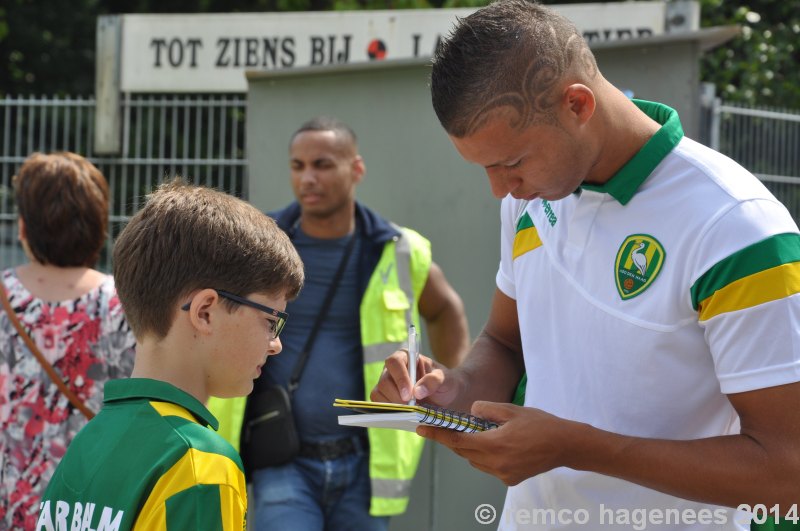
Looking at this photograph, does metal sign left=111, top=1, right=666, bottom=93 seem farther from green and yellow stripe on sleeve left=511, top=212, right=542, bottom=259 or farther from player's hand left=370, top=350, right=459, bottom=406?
player's hand left=370, top=350, right=459, bottom=406

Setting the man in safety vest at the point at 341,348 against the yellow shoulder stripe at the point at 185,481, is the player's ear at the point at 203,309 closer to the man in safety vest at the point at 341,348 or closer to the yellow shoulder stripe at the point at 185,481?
the yellow shoulder stripe at the point at 185,481

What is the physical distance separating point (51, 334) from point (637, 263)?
2.26 metres

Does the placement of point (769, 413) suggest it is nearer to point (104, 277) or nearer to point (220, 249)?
point (220, 249)

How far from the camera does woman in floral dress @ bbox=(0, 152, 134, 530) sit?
3520 millimetres

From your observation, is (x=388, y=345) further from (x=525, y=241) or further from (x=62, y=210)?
(x=525, y=241)

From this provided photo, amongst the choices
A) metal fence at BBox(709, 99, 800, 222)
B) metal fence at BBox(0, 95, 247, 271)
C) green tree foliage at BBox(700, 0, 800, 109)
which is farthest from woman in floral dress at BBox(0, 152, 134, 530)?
green tree foliage at BBox(700, 0, 800, 109)

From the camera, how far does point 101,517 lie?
1.89 m

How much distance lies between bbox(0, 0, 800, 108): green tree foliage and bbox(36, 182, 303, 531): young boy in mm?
9080

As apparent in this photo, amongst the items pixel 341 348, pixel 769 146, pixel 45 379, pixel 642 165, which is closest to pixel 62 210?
pixel 45 379

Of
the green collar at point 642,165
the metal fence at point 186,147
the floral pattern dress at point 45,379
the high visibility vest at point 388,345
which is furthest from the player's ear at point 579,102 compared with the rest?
the metal fence at point 186,147

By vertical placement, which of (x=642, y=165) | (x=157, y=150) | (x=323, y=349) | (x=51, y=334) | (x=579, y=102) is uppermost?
(x=579, y=102)

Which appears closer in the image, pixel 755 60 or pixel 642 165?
pixel 642 165

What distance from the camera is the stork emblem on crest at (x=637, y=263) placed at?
6.82ft

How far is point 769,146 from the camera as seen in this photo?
23.7ft
